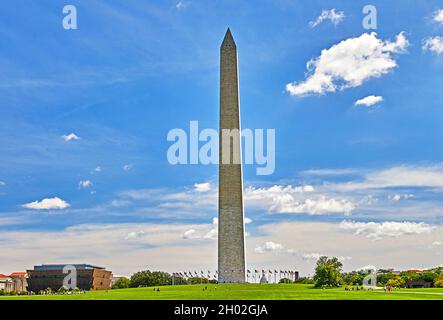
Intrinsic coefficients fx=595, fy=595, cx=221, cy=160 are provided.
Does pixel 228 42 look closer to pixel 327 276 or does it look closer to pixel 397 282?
pixel 327 276

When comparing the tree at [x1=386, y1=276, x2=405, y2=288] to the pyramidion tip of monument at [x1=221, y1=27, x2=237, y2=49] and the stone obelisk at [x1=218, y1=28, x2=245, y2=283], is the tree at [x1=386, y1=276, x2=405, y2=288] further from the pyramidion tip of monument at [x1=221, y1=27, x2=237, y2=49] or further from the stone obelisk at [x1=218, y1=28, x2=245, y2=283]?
the pyramidion tip of monument at [x1=221, y1=27, x2=237, y2=49]

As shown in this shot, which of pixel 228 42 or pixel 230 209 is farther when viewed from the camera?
pixel 228 42

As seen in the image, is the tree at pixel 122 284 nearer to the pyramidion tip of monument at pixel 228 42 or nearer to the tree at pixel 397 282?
the tree at pixel 397 282

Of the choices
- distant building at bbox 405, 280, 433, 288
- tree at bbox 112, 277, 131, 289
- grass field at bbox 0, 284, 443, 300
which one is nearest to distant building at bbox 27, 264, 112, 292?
tree at bbox 112, 277, 131, 289

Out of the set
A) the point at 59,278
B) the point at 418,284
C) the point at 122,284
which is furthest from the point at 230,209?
the point at 59,278

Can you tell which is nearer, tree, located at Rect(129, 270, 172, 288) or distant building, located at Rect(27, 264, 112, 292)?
tree, located at Rect(129, 270, 172, 288)

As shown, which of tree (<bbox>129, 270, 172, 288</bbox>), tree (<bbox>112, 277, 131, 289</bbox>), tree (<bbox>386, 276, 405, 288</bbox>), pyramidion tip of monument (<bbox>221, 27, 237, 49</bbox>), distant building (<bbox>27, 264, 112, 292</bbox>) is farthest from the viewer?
distant building (<bbox>27, 264, 112, 292</bbox>)

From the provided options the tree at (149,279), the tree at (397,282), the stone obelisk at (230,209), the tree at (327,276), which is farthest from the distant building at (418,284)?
the tree at (149,279)

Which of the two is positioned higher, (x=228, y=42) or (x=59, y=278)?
(x=228, y=42)
